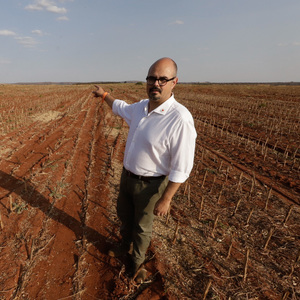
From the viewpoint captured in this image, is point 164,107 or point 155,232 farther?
point 155,232

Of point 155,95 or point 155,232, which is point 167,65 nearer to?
point 155,95

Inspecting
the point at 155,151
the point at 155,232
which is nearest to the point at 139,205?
the point at 155,151

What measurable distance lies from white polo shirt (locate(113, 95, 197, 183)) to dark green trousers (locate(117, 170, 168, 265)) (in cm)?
14

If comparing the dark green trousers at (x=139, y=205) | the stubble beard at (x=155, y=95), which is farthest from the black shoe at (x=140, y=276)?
the stubble beard at (x=155, y=95)

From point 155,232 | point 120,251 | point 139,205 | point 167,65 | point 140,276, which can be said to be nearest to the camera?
point 167,65

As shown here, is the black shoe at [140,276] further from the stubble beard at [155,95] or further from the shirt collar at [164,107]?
the stubble beard at [155,95]

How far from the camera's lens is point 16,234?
3189mm

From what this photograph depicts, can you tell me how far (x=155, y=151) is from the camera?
6.67ft

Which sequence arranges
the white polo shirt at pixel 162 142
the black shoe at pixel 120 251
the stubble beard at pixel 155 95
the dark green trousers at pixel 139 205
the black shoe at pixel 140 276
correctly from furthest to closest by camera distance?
the black shoe at pixel 120 251
the black shoe at pixel 140 276
the dark green trousers at pixel 139 205
the stubble beard at pixel 155 95
the white polo shirt at pixel 162 142

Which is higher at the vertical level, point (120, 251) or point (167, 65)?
point (167, 65)

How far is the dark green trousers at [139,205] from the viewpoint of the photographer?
225 centimetres

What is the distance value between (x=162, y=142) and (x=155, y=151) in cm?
13

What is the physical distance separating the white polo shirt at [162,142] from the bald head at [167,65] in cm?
24

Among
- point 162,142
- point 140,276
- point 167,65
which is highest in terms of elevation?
point 167,65
